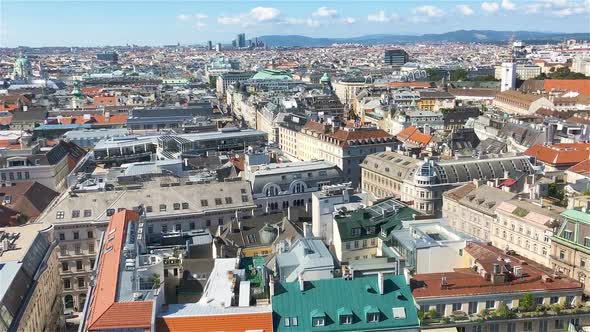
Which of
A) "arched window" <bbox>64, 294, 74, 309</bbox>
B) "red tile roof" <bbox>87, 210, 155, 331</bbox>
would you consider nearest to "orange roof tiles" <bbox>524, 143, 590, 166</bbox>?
"arched window" <bbox>64, 294, 74, 309</bbox>

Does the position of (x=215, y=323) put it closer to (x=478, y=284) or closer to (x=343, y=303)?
(x=343, y=303)

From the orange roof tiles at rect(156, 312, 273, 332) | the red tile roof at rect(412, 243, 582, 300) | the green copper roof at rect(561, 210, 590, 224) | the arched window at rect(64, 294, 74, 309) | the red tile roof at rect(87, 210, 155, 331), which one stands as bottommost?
the arched window at rect(64, 294, 74, 309)

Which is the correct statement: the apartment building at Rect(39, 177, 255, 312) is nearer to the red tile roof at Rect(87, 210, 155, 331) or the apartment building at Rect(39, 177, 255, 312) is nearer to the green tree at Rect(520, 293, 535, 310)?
the red tile roof at Rect(87, 210, 155, 331)

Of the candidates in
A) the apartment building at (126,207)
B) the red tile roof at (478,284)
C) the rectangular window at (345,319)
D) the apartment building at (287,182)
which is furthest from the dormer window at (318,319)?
the apartment building at (287,182)

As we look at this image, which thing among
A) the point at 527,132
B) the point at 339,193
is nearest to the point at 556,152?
the point at 527,132

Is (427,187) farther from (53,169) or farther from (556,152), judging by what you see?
(53,169)

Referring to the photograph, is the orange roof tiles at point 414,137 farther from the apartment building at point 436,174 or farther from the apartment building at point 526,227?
the apartment building at point 526,227
